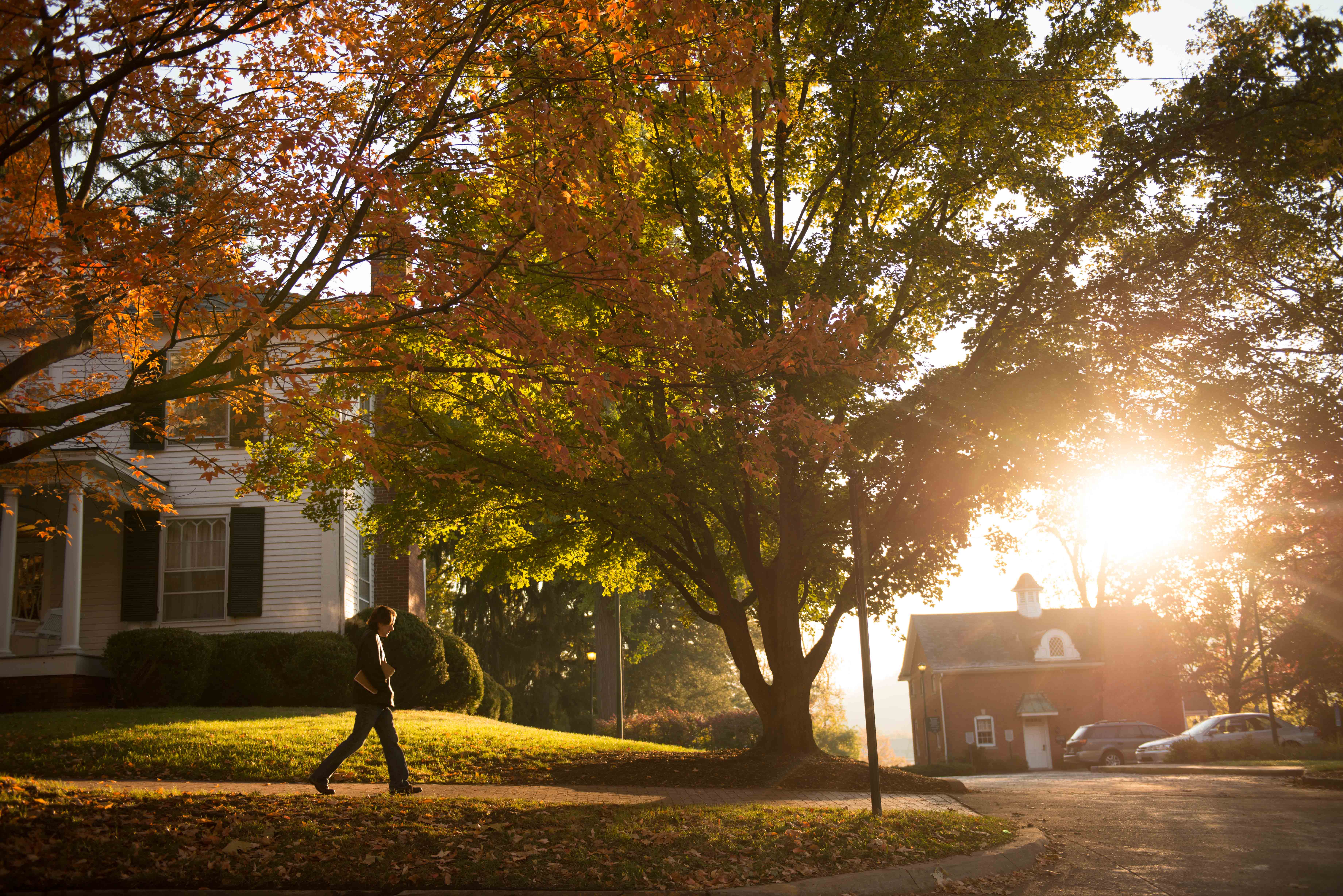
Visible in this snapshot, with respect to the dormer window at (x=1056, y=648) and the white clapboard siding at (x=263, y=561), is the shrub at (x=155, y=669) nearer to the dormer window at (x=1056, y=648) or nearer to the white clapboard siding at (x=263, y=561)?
the white clapboard siding at (x=263, y=561)

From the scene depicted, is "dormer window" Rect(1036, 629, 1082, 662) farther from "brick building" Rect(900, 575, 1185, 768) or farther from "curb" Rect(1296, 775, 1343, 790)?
"curb" Rect(1296, 775, 1343, 790)

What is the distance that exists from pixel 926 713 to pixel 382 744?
42254mm

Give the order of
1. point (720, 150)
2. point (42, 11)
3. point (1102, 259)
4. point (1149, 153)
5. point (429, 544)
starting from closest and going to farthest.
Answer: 1. point (42, 11)
2. point (720, 150)
3. point (1149, 153)
4. point (1102, 259)
5. point (429, 544)

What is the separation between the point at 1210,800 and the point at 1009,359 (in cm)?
669

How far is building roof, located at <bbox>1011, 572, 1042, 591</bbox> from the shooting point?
4797 centimetres

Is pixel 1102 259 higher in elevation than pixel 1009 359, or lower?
higher

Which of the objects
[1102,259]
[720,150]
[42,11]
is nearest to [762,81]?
[720,150]

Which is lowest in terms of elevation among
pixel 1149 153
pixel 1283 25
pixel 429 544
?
pixel 429 544

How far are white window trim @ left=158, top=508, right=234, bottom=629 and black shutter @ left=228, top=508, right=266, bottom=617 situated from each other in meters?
0.09

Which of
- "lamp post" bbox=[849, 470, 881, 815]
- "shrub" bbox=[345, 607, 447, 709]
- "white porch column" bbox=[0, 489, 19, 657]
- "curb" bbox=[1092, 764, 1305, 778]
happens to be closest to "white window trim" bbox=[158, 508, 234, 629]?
"white porch column" bbox=[0, 489, 19, 657]

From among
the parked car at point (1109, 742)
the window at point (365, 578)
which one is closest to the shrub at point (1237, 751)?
the parked car at point (1109, 742)

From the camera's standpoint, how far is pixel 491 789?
10.4m

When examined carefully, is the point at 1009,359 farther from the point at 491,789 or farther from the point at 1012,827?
the point at 491,789

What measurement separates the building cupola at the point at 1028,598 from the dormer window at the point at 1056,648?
2.73 m
